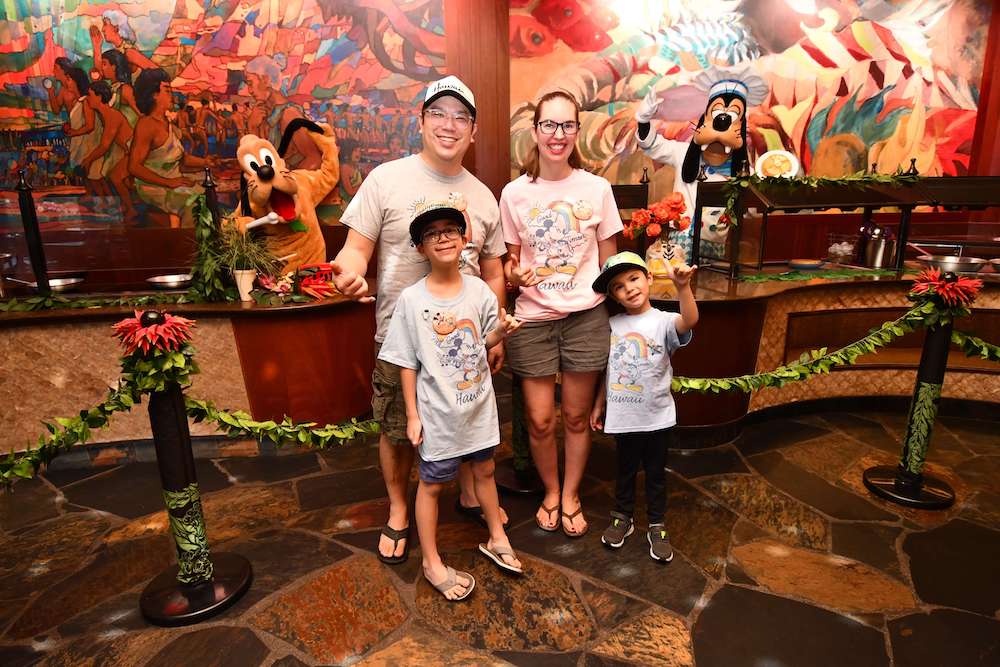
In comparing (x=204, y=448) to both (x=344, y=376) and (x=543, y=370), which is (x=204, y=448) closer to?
(x=344, y=376)

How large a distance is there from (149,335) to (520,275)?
Answer: 1.47 m

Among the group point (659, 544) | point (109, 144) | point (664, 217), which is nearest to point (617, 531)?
point (659, 544)

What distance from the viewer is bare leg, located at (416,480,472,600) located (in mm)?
2361

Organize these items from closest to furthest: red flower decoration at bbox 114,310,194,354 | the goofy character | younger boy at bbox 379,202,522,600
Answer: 1. red flower decoration at bbox 114,310,194,354
2. younger boy at bbox 379,202,522,600
3. the goofy character

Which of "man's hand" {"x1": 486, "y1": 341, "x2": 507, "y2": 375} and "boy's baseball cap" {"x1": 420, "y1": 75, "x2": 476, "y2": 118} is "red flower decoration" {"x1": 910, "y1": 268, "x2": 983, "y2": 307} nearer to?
"man's hand" {"x1": 486, "y1": 341, "x2": 507, "y2": 375}

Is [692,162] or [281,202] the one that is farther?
[692,162]

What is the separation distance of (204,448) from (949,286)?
15.5ft

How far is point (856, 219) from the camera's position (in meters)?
5.97

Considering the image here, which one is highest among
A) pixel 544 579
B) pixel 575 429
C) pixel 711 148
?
pixel 711 148

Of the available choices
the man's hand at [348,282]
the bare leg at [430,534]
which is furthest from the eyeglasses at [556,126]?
the bare leg at [430,534]

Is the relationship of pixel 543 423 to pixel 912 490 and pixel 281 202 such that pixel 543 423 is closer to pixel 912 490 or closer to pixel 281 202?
pixel 912 490

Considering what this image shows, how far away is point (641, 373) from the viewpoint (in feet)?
8.20

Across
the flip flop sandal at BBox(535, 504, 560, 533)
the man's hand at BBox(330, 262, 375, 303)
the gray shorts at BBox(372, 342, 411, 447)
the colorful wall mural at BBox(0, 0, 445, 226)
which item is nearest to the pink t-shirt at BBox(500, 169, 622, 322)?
the gray shorts at BBox(372, 342, 411, 447)

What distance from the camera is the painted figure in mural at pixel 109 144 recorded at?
177 inches
